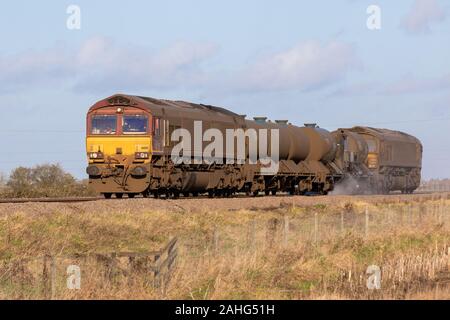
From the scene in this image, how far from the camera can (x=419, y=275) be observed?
66.2 feet

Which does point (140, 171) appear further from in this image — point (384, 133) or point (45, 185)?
point (384, 133)

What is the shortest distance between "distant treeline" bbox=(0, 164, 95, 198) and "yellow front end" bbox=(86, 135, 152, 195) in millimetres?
10951

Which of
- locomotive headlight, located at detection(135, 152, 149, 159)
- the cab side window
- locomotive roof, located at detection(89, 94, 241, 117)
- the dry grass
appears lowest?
the dry grass

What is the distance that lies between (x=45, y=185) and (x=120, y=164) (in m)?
18.9

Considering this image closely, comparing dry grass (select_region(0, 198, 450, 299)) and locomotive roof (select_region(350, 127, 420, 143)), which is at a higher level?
locomotive roof (select_region(350, 127, 420, 143))

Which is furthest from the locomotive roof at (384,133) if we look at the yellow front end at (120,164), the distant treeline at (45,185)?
the yellow front end at (120,164)

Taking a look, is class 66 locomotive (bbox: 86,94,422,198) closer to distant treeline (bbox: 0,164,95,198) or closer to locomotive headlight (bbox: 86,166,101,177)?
locomotive headlight (bbox: 86,166,101,177)

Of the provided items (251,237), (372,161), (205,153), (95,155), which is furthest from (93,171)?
(372,161)

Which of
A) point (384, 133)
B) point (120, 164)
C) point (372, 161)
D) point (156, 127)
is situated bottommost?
point (372, 161)

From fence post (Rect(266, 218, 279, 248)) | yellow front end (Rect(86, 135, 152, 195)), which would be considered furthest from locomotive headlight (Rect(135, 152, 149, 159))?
fence post (Rect(266, 218, 279, 248))

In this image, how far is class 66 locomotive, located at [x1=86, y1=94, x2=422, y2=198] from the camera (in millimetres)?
36469

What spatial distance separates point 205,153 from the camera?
39.8 m
